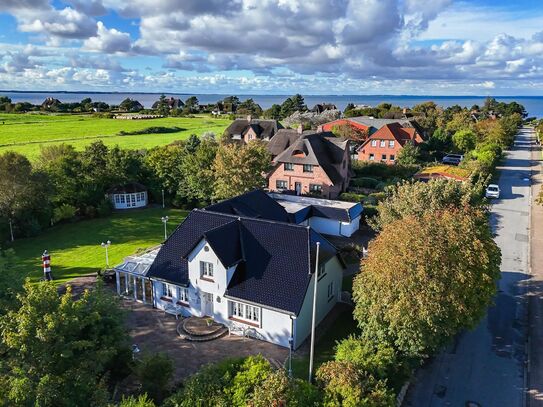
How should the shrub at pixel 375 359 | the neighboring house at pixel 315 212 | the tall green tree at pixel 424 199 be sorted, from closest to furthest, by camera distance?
the shrub at pixel 375 359 < the tall green tree at pixel 424 199 < the neighboring house at pixel 315 212

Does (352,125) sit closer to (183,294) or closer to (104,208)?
(104,208)

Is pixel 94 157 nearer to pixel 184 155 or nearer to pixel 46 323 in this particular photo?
pixel 184 155

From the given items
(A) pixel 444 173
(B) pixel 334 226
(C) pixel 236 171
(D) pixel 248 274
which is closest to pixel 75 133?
(C) pixel 236 171

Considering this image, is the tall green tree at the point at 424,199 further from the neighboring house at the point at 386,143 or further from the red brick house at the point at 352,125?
the red brick house at the point at 352,125

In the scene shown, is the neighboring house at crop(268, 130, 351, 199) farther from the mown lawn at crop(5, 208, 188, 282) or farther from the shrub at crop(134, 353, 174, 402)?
the shrub at crop(134, 353, 174, 402)

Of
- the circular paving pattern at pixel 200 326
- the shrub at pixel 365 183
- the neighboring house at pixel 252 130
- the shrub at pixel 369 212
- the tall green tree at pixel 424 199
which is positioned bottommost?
the circular paving pattern at pixel 200 326

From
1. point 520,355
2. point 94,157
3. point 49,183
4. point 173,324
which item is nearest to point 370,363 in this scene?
point 520,355

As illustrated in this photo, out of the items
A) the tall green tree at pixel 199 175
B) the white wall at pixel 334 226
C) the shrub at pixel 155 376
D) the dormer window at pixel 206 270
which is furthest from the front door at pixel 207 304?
the tall green tree at pixel 199 175
